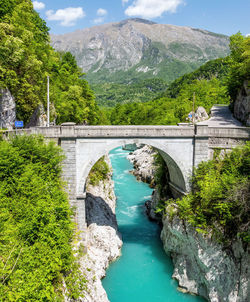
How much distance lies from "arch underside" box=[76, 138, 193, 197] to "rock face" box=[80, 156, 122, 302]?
4.54 meters

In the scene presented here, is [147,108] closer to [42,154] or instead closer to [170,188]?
[170,188]

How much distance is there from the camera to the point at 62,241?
1367 centimetres

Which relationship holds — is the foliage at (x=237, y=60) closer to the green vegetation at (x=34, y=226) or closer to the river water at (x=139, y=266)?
the river water at (x=139, y=266)

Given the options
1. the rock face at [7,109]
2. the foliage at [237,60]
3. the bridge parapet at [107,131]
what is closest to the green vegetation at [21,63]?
the rock face at [7,109]

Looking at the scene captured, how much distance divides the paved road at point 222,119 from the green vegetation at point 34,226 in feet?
53.8

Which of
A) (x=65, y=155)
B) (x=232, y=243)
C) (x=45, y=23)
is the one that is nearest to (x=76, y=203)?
(x=65, y=155)

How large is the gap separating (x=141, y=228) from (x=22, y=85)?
60.3 ft

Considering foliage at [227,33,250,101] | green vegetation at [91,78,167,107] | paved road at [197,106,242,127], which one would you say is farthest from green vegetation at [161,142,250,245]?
green vegetation at [91,78,167,107]

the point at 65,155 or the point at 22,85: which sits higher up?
the point at 22,85

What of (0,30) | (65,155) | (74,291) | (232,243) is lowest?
(74,291)

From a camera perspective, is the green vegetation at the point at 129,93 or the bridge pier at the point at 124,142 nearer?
the bridge pier at the point at 124,142

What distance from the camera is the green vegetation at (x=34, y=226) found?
35.4ft

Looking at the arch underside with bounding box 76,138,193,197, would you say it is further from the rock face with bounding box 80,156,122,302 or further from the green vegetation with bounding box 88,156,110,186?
the green vegetation with bounding box 88,156,110,186

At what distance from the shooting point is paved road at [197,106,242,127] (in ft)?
90.8
